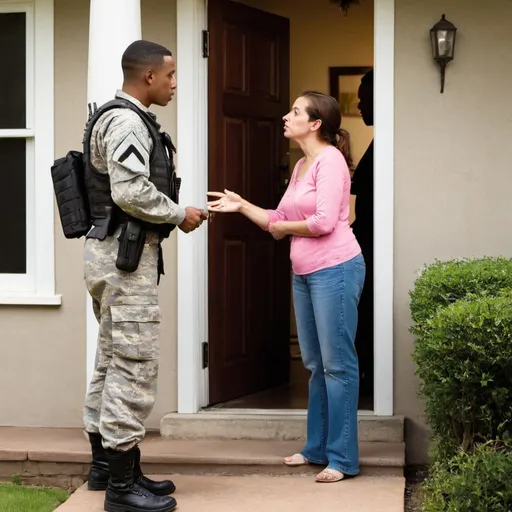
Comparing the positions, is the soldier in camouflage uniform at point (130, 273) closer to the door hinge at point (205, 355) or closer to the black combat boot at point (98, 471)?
the black combat boot at point (98, 471)

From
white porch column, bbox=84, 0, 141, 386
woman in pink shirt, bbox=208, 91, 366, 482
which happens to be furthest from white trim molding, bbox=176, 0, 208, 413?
woman in pink shirt, bbox=208, 91, 366, 482

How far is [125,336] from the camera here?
4277 mm

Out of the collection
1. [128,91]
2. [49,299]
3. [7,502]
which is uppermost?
[128,91]

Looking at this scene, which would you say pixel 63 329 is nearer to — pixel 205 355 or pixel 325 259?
pixel 205 355

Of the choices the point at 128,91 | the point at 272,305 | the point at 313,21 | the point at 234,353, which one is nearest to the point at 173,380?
the point at 234,353

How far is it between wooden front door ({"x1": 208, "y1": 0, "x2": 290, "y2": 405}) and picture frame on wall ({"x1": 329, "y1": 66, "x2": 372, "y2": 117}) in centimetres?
168

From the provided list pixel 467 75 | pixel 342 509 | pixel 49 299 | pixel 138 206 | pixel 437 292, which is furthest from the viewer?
pixel 49 299

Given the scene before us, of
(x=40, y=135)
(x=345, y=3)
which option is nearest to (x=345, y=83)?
(x=345, y=3)

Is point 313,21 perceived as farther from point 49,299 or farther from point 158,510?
point 158,510

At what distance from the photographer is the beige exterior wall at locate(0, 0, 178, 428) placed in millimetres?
5863

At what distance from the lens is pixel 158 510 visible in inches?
173

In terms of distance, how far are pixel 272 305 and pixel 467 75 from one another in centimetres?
204

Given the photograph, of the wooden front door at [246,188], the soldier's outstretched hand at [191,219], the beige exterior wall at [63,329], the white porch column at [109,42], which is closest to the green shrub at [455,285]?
the soldier's outstretched hand at [191,219]

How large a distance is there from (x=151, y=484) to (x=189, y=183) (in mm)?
1803
